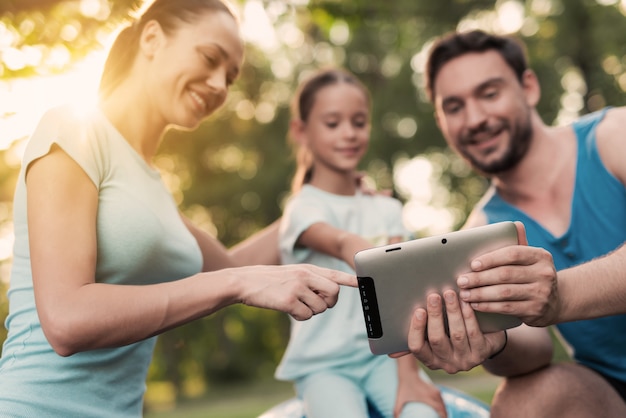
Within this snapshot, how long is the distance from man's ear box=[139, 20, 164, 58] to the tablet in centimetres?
120

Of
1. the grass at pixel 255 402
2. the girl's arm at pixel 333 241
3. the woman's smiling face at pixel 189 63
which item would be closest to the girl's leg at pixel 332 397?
the girl's arm at pixel 333 241

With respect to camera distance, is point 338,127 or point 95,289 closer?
point 95,289

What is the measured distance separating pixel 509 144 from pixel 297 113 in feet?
4.06

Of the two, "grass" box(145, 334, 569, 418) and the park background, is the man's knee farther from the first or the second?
"grass" box(145, 334, 569, 418)

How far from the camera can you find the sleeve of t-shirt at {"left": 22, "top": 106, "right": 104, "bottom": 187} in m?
2.16

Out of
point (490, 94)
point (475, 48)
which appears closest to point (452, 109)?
point (490, 94)

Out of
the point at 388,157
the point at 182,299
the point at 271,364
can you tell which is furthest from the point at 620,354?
the point at 271,364

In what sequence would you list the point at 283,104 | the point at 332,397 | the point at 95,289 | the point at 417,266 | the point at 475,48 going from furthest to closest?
1. the point at 283,104
2. the point at 475,48
3. the point at 332,397
4. the point at 417,266
5. the point at 95,289

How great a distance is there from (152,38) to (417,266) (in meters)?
1.39

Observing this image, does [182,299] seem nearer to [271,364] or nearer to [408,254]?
[408,254]

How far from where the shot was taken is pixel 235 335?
31.5m

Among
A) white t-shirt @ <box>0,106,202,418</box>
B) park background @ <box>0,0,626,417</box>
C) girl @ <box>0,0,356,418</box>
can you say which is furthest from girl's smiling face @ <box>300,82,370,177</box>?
park background @ <box>0,0,626,417</box>

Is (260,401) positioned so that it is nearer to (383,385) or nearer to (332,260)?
(332,260)

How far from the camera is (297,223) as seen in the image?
10.7 feet
